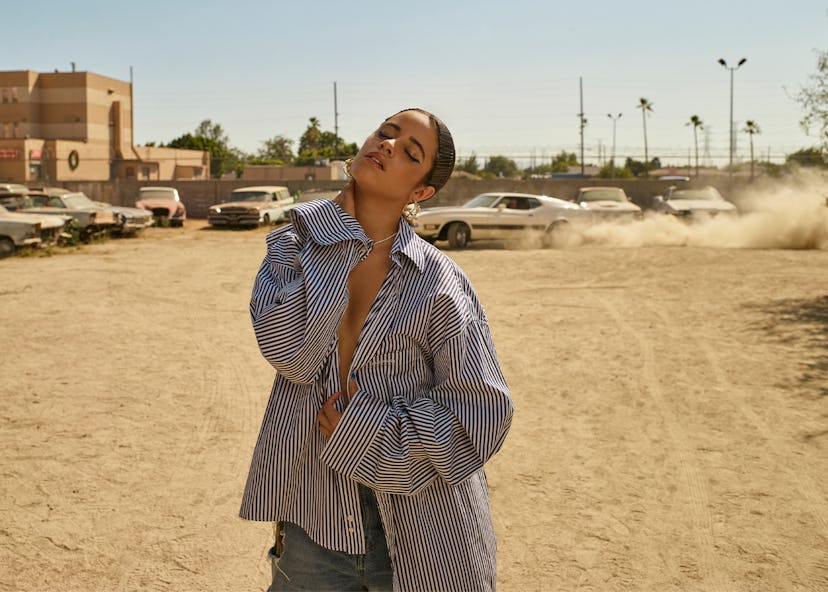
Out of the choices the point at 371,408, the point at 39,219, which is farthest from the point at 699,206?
the point at 371,408

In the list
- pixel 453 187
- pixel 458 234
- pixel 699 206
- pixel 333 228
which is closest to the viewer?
pixel 333 228

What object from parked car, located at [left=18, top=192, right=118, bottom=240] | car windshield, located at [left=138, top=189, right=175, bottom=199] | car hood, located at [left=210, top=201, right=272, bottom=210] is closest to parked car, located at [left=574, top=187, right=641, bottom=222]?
car hood, located at [left=210, top=201, right=272, bottom=210]

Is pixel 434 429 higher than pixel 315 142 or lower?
lower

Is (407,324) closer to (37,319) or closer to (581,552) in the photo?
(581,552)

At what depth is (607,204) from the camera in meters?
23.1

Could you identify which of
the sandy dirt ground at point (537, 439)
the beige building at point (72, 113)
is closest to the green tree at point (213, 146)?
the beige building at point (72, 113)

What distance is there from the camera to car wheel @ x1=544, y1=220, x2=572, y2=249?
20922 mm

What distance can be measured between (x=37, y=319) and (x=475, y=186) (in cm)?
2415

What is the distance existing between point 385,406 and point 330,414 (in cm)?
12

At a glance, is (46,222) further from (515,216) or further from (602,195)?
(602,195)

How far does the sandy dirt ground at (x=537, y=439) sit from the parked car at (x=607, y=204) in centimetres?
887

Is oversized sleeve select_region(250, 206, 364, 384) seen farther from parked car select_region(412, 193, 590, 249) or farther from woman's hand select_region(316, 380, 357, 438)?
parked car select_region(412, 193, 590, 249)

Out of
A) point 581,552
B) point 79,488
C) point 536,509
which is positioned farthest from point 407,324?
point 79,488

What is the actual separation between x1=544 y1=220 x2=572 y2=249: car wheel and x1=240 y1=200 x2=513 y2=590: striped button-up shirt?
19.2 meters
